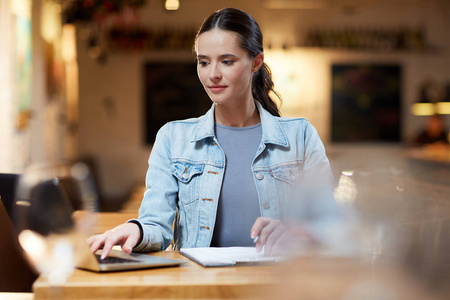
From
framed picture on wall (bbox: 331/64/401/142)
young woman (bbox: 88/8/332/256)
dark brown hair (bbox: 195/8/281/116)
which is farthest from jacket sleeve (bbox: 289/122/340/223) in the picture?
framed picture on wall (bbox: 331/64/401/142)

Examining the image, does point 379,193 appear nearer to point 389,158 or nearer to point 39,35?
point 39,35

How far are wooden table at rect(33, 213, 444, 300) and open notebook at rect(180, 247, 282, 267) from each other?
Answer: 2cm

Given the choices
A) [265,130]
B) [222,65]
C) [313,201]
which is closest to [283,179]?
[265,130]

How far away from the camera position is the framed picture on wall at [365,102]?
868 cm

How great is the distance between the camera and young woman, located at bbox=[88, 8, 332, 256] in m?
1.76

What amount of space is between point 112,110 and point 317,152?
22.2ft

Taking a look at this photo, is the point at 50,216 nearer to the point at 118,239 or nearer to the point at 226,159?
the point at 118,239

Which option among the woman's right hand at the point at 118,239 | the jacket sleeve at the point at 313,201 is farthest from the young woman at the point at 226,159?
the jacket sleeve at the point at 313,201

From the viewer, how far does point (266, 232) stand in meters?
1.32

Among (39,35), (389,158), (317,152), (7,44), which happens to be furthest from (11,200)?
(389,158)

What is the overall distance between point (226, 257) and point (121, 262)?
0.24 meters

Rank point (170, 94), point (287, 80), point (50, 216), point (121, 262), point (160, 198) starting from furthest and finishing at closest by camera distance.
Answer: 1. point (287, 80)
2. point (170, 94)
3. point (160, 198)
4. point (121, 262)
5. point (50, 216)

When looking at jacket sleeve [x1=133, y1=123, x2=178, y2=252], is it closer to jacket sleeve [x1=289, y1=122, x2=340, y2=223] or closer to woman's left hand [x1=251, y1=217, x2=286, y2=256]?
woman's left hand [x1=251, y1=217, x2=286, y2=256]

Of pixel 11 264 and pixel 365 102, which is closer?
pixel 11 264
